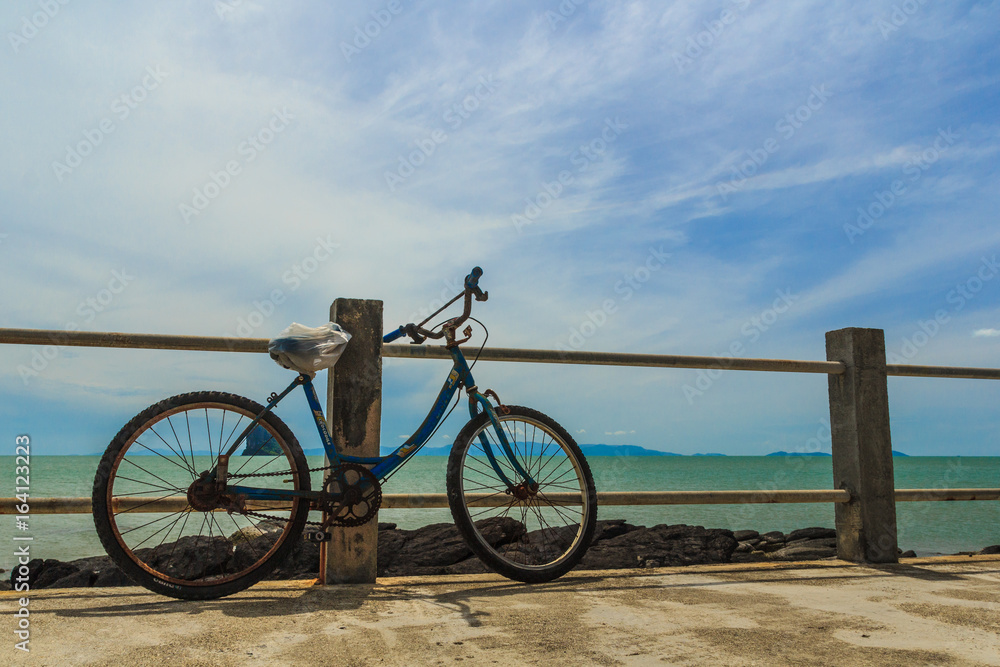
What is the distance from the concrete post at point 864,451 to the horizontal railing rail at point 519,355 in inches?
4.6

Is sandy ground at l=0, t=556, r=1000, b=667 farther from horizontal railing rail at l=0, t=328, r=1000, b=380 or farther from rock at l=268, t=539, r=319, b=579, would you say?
rock at l=268, t=539, r=319, b=579

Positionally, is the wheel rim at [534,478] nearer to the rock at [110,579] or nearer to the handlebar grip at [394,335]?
the handlebar grip at [394,335]

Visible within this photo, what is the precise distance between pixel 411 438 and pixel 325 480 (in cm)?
43

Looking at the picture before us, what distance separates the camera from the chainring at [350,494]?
287 centimetres

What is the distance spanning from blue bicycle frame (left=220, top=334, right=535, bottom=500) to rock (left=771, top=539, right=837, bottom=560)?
9.72 meters

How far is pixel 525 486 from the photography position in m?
3.18

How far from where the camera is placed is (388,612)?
2.47 m

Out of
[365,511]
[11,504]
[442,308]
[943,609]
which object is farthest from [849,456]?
[11,504]

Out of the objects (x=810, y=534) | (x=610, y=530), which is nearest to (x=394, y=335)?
(x=610, y=530)

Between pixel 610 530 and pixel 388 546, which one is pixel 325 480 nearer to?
pixel 388 546

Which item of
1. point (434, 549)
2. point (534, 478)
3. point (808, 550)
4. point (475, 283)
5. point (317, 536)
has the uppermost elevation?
point (475, 283)

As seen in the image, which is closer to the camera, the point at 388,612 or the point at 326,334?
the point at 388,612

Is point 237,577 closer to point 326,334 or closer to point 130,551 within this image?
point 130,551

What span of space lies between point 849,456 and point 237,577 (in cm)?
346
